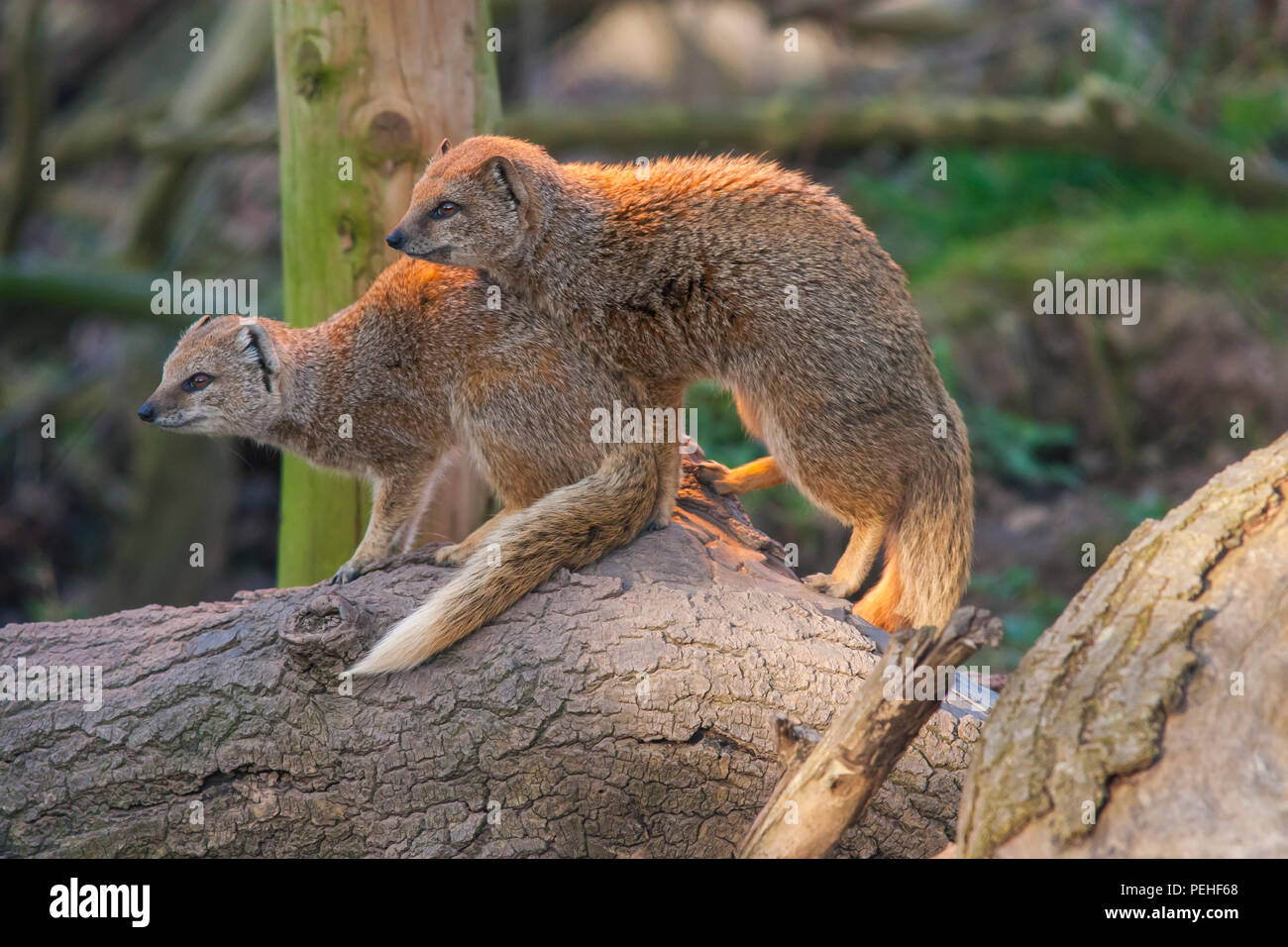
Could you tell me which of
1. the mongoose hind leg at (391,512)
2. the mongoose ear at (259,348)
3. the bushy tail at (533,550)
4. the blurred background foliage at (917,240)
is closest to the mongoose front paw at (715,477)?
the bushy tail at (533,550)

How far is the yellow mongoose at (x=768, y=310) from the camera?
12.0ft

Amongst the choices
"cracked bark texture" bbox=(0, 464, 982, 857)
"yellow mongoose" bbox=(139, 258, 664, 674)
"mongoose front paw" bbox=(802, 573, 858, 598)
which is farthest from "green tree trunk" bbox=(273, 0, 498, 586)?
"mongoose front paw" bbox=(802, 573, 858, 598)

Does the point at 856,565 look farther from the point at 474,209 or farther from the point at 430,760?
the point at 474,209

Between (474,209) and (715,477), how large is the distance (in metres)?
1.24

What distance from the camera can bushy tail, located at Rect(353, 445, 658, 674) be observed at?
3.10 metres

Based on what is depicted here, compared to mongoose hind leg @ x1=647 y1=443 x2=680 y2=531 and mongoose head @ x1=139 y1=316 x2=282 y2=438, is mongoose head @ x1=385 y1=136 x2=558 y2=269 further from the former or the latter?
mongoose hind leg @ x1=647 y1=443 x2=680 y2=531

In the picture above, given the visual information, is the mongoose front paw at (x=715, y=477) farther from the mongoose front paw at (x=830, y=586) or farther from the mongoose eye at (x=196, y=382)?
the mongoose eye at (x=196, y=382)

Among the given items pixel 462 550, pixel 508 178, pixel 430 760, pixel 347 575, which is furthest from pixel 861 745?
pixel 508 178

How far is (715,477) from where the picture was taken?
420cm

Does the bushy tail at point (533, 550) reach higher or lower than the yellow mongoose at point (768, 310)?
lower

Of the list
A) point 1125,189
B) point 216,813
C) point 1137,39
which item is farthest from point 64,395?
point 1137,39

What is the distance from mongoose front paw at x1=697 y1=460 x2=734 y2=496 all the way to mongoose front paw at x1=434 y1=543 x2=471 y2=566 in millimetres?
960

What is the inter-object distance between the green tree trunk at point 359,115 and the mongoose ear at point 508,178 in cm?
52

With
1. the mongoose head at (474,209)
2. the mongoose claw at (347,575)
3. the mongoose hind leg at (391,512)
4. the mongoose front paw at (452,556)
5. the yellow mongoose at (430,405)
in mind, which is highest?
the mongoose head at (474,209)
